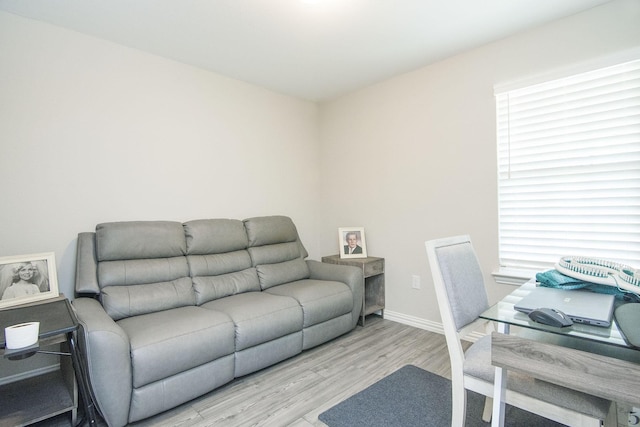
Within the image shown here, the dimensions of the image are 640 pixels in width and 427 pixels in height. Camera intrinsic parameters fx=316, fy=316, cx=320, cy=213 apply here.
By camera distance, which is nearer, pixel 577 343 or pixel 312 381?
pixel 577 343

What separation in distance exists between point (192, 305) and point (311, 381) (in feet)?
3.39

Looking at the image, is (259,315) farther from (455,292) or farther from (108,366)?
(455,292)

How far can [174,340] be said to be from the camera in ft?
5.88

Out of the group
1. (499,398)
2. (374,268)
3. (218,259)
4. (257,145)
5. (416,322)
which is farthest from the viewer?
(257,145)

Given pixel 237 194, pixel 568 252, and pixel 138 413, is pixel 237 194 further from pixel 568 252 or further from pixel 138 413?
pixel 568 252

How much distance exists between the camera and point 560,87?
7.41 ft

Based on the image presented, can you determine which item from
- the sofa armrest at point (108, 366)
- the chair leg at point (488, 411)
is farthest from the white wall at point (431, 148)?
the sofa armrest at point (108, 366)

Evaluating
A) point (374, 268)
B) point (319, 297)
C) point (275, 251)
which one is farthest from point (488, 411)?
point (275, 251)

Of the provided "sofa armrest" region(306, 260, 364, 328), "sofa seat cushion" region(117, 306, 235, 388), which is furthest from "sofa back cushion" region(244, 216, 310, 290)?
"sofa seat cushion" region(117, 306, 235, 388)

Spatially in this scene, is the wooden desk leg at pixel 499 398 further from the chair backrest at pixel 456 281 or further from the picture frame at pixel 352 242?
the picture frame at pixel 352 242

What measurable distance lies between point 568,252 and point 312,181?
264 centimetres

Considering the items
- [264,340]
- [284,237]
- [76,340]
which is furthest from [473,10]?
[76,340]

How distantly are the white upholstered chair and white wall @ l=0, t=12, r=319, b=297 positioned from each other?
230 centimetres

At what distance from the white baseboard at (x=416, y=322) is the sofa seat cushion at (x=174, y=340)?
180 centimetres
